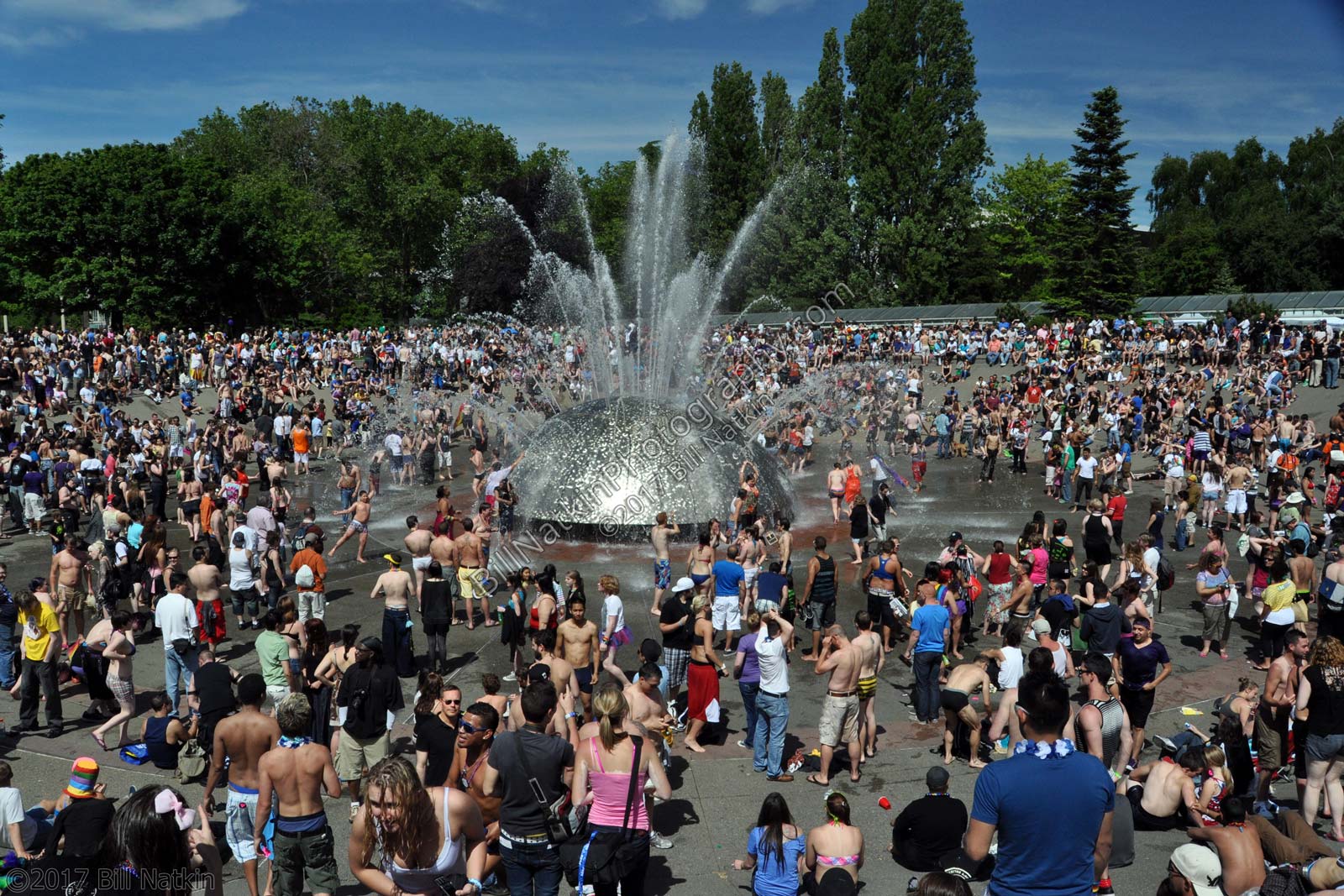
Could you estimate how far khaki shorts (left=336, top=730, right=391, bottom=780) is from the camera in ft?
29.1

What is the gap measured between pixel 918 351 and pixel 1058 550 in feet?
93.5

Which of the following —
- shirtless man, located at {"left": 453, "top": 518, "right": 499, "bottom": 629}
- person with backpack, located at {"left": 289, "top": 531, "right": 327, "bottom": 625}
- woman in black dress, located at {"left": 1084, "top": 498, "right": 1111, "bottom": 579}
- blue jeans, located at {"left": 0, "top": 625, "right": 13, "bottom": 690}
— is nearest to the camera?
blue jeans, located at {"left": 0, "top": 625, "right": 13, "bottom": 690}

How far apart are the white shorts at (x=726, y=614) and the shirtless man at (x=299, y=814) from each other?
6.65 m

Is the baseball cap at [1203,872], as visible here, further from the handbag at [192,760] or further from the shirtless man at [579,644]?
the handbag at [192,760]

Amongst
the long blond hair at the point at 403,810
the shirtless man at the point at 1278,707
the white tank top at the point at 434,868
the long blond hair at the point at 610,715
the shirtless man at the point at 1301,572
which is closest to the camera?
the long blond hair at the point at 403,810

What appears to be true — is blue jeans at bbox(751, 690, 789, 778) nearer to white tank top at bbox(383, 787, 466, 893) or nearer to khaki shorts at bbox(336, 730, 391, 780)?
khaki shorts at bbox(336, 730, 391, 780)

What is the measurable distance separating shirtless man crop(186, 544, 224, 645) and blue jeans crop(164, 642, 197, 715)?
1441 millimetres

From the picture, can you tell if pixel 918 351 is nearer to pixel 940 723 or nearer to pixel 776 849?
pixel 940 723

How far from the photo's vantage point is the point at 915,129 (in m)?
53.4

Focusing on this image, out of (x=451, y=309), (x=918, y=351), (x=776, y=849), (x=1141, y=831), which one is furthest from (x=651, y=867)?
(x=451, y=309)

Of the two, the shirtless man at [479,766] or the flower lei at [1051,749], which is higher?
the flower lei at [1051,749]

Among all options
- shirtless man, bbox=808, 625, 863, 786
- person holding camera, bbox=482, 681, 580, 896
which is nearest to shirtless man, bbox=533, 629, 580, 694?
Result: shirtless man, bbox=808, 625, 863, 786

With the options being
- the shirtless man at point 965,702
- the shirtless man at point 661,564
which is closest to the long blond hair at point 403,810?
the shirtless man at point 965,702

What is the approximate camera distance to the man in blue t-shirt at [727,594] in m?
12.8
